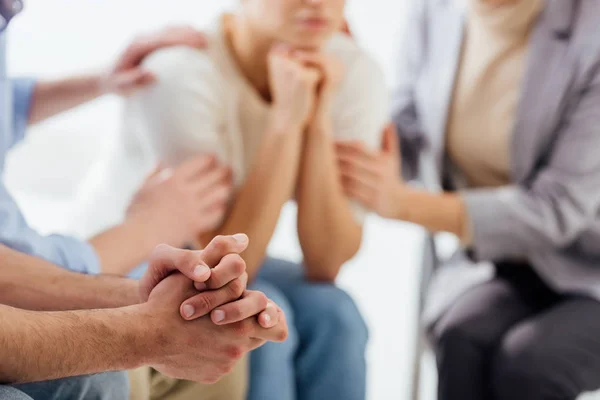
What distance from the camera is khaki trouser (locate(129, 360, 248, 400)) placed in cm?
80

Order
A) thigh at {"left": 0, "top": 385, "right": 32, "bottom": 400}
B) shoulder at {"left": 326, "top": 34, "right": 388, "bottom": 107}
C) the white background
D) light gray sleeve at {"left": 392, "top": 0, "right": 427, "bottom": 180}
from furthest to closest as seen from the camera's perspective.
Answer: the white background < light gray sleeve at {"left": 392, "top": 0, "right": 427, "bottom": 180} < shoulder at {"left": 326, "top": 34, "right": 388, "bottom": 107} < thigh at {"left": 0, "top": 385, "right": 32, "bottom": 400}

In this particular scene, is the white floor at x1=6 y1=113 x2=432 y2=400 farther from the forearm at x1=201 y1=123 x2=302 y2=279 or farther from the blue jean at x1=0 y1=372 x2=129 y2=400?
the blue jean at x1=0 y1=372 x2=129 y2=400

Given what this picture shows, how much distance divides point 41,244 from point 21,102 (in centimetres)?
33

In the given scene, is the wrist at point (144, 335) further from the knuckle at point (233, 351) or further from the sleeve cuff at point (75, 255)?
Result: the sleeve cuff at point (75, 255)

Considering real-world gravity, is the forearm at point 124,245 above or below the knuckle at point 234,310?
below

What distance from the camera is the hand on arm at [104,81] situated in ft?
3.62

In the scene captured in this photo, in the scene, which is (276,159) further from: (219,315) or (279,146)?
(219,315)

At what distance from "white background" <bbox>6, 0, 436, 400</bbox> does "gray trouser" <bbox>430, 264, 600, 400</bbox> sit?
22 cm

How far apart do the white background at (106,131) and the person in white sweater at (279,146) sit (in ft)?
1.03

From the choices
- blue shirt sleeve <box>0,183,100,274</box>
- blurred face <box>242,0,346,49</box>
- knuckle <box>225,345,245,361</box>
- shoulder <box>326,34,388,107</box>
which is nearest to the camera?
knuckle <box>225,345,245,361</box>

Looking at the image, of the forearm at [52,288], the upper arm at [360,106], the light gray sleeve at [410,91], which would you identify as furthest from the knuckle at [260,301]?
Answer: the light gray sleeve at [410,91]

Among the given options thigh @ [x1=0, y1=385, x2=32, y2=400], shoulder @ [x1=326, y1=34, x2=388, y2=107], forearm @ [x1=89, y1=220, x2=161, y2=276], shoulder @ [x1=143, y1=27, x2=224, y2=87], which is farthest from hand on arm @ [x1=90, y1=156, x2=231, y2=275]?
thigh @ [x1=0, y1=385, x2=32, y2=400]

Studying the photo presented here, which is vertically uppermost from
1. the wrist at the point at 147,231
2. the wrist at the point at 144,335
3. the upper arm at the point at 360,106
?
the wrist at the point at 144,335

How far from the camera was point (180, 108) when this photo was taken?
1.06m
